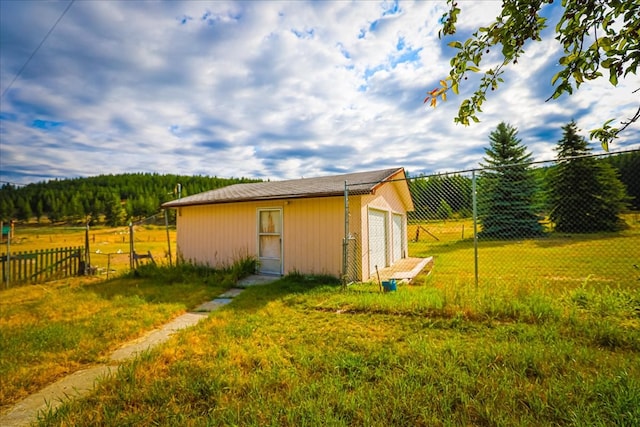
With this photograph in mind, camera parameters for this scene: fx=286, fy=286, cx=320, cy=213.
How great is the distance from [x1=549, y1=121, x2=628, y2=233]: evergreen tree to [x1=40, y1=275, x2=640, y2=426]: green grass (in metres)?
15.0

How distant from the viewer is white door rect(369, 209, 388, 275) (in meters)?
8.87

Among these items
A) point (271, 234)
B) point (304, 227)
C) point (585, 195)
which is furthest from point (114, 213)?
point (585, 195)

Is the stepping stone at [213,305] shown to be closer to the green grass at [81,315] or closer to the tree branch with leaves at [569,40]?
the green grass at [81,315]

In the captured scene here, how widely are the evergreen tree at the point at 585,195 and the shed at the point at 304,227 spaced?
1213cm

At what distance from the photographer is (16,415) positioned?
2.58 m

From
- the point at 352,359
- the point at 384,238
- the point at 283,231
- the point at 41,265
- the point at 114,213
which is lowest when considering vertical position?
the point at 352,359

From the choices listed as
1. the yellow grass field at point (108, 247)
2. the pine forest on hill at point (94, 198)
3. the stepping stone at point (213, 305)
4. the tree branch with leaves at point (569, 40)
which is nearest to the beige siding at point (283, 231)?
the yellow grass field at point (108, 247)

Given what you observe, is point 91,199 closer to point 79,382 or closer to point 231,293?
point 231,293

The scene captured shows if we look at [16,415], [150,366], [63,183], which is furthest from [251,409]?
[63,183]

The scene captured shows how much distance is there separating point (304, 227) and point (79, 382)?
20.3ft

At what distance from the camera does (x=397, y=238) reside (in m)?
11.8

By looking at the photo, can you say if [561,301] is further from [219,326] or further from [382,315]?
[219,326]

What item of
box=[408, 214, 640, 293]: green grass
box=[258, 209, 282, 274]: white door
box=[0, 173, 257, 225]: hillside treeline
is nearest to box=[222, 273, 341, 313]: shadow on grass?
box=[258, 209, 282, 274]: white door

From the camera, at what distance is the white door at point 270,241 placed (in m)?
9.28
